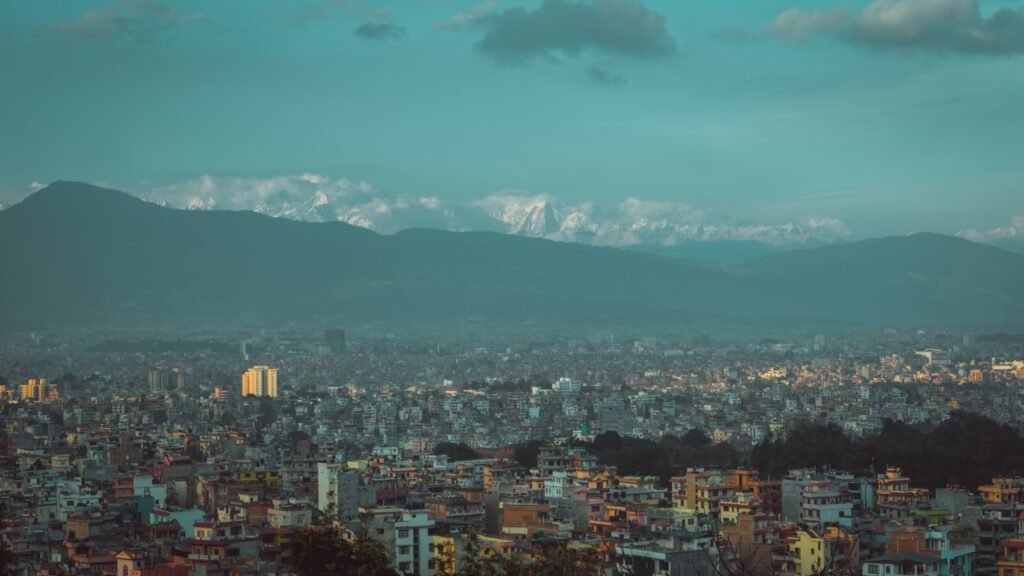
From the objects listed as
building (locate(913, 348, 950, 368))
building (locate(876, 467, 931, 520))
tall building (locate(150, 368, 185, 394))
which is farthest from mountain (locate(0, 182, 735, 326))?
building (locate(876, 467, 931, 520))

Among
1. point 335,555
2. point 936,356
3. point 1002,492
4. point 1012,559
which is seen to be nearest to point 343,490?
point 1002,492

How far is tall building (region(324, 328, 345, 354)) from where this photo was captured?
123 meters

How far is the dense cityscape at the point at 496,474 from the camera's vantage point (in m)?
21.4

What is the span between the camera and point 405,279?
6437 inches

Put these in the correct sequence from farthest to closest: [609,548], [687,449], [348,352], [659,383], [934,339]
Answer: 1. [934,339]
2. [348,352]
3. [659,383]
4. [687,449]
5. [609,548]

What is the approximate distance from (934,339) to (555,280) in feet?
148

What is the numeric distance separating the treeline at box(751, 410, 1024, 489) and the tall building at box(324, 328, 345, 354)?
276 ft

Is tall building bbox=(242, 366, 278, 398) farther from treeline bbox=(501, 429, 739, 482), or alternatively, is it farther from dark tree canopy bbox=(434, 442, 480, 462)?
treeline bbox=(501, 429, 739, 482)

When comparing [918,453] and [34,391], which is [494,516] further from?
[34,391]

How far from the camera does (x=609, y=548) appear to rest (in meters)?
22.0

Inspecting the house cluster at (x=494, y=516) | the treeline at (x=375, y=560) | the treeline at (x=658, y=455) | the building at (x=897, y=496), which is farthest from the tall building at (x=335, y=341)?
the treeline at (x=375, y=560)

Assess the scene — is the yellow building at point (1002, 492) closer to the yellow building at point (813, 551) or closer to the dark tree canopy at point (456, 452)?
the yellow building at point (813, 551)

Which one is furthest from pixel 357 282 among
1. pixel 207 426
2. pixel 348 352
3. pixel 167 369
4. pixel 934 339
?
pixel 207 426

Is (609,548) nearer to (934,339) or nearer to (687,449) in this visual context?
(687,449)
